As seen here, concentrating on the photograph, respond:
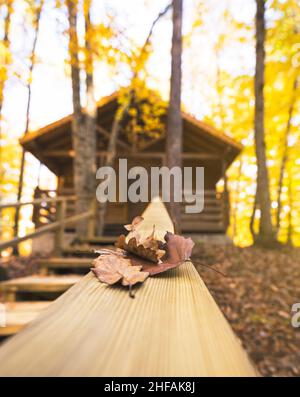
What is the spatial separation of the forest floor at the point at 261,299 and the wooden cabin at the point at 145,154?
210 inches

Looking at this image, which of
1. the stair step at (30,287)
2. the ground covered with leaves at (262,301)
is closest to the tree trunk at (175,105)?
the ground covered with leaves at (262,301)

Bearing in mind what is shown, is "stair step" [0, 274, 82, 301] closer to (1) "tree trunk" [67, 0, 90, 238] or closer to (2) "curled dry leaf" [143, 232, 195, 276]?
(2) "curled dry leaf" [143, 232, 195, 276]

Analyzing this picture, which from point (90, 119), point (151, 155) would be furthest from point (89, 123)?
point (151, 155)

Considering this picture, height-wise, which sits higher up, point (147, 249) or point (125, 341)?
point (147, 249)

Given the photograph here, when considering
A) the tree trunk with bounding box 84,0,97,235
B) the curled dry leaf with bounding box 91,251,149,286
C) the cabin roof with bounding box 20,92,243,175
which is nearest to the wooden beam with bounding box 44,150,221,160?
the cabin roof with bounding box 20,92,243,175

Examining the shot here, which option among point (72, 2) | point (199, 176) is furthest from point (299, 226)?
point (72, 2)

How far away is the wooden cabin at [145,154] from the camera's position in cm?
1156

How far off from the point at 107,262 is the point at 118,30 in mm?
8775

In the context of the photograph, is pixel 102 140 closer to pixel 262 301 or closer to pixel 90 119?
pixel 90 119

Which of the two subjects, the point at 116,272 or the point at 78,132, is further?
the point at 78,132

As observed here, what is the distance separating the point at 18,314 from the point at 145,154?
33.8 feet

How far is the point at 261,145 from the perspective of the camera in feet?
27.6

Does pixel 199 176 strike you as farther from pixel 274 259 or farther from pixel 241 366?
pixel 241 366

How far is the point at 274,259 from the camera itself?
6660 mm
